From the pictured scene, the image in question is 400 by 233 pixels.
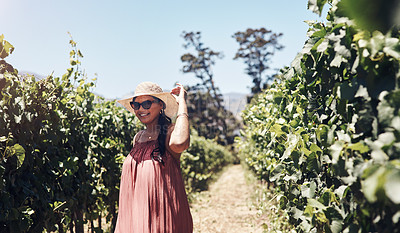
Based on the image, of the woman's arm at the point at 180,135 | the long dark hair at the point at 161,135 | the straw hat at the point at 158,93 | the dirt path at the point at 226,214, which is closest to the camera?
the woman's arm at the point at 180,135

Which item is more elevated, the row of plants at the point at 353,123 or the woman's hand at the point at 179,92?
the woman's hand at the point at 179,92

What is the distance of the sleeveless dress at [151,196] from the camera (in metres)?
2.73

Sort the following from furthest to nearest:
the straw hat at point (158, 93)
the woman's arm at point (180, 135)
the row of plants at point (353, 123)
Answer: the straw hat at point (158, 93), the woman's arm at point (180, 135), the row of plants at point (353, 123)

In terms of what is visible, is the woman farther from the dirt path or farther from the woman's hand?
the dirt path

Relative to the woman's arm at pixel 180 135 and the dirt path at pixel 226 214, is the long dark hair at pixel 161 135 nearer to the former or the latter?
the woman's arm at pixel 180 135

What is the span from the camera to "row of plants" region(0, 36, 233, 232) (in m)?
2.89

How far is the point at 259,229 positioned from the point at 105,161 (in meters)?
3.49

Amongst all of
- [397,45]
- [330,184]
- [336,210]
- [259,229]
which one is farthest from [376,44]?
[259,229]

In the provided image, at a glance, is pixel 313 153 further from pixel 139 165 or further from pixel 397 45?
pixel 139 165

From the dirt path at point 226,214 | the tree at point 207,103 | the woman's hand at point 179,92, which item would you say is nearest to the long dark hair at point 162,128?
the woman's hand at point 179,92

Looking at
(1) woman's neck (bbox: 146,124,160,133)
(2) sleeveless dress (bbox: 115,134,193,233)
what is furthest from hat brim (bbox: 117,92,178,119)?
(2) sleeveless dress (bbox: 115,134,193,233)

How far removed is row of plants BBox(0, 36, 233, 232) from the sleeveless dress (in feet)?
3.03

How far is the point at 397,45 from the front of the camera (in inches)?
52.6

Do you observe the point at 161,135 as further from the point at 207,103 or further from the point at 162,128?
the point at 207,103
